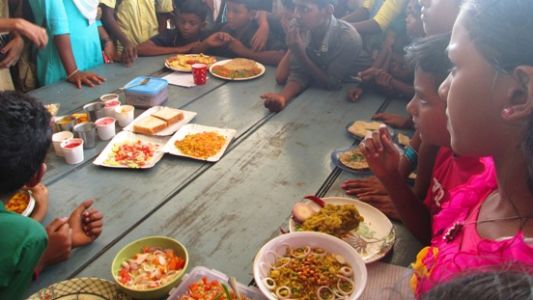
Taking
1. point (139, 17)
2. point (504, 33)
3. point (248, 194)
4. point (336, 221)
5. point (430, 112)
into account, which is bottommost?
point (248, 194)

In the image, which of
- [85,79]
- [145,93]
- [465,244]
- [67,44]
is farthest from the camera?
[67,44]

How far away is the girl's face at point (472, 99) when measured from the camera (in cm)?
84

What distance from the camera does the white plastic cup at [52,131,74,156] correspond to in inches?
78.3

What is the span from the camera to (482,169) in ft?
4.42

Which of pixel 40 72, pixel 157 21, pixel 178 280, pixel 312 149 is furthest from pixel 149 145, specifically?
pixel 157 21

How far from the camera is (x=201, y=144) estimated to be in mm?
2055

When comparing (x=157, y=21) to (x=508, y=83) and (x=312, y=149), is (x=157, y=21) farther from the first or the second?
(x=508, y=83)

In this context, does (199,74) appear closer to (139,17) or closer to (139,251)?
(139,17)

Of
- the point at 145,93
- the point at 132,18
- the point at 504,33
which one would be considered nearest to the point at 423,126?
the point at 504,33

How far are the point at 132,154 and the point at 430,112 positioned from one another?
1.37 metres

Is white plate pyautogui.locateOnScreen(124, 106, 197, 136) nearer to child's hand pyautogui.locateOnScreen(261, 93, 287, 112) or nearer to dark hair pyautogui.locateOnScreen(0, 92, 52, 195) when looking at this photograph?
child's hand pyautogui.locateOnScreen(261, 93, 287, 112)

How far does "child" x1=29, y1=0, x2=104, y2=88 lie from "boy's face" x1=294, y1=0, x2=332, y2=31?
146cm

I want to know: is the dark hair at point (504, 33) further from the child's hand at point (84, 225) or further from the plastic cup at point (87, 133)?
the plastic cup at point (87, 133)

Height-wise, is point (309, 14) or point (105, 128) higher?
point (309, 14)
